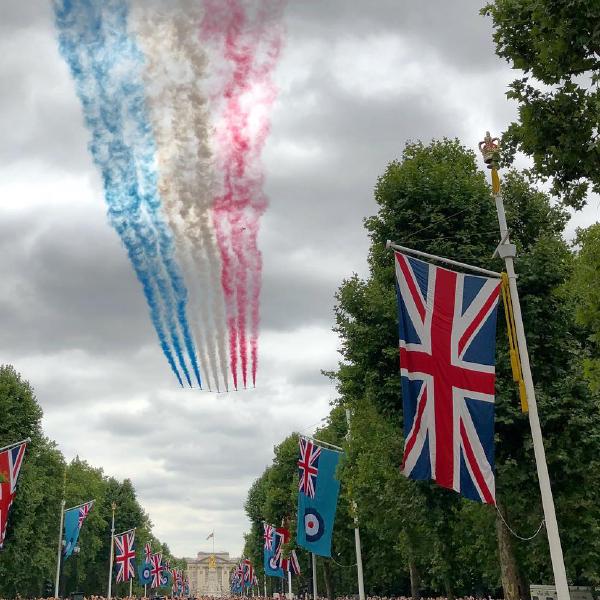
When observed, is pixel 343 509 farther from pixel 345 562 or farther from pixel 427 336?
pixel 427 336

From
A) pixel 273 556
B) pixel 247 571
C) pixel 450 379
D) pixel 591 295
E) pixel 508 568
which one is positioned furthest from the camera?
pixel 247 571

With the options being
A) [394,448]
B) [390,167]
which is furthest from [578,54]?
[394,448]

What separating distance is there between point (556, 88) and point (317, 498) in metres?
25.2

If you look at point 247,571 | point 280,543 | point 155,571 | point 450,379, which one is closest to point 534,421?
point 450,379

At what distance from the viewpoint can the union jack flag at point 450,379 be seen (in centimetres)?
1198

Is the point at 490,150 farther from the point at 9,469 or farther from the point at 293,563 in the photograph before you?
the point at 293,563

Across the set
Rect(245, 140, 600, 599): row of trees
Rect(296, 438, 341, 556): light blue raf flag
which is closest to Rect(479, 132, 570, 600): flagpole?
Rect(245, 140, 600, 599): row of trees

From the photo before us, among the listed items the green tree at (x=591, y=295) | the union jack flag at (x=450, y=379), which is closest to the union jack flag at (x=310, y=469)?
the green tree at (x=591, y=295)

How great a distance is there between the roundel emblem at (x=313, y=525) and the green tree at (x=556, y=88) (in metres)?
24.0

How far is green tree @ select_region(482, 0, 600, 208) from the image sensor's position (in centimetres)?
1277

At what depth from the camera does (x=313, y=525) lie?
34.2m

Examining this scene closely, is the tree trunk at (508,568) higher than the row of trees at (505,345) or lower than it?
lower

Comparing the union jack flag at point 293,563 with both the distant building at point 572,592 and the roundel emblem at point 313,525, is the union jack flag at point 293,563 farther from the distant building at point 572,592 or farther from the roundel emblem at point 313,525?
the distant building at point 572,592

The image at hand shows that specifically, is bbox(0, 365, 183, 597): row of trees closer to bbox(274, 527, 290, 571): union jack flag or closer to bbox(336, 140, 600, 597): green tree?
bbox(274, 527, 290, 571): union jack flag
